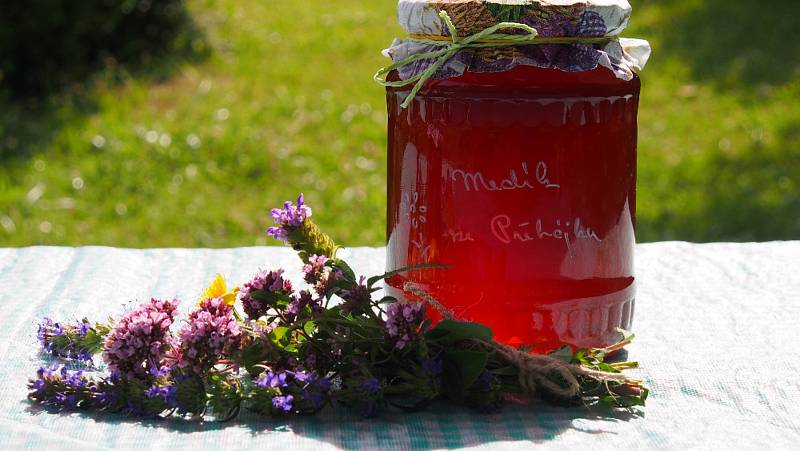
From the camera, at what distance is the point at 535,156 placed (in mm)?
1288

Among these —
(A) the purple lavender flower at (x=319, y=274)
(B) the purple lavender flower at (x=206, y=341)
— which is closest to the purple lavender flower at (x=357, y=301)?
(A) the purple lavender flower at (x=319, y=274)

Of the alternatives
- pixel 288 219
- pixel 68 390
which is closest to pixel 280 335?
pixel 288 219

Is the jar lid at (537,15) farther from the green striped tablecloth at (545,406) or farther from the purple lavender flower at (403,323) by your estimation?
the green striped tablecloth at (545,406)

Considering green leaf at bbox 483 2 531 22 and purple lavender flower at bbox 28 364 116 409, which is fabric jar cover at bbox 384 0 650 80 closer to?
green leaf at bbox 483 2 531 22

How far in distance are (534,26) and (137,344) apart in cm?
60

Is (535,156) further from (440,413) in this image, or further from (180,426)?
(180,426)

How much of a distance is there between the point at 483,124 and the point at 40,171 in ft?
10.9

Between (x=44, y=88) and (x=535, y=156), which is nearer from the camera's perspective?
(x=535, y=156)

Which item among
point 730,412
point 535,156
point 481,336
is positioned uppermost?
point 535,156

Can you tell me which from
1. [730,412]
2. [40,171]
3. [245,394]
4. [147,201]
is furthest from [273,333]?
[40,171]

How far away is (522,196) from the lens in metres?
1.29

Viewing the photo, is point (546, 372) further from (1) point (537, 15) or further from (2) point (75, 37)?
(2) point (75, 37)

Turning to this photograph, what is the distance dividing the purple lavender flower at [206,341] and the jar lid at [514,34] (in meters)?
0.38

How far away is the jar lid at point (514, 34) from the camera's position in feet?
4.08
